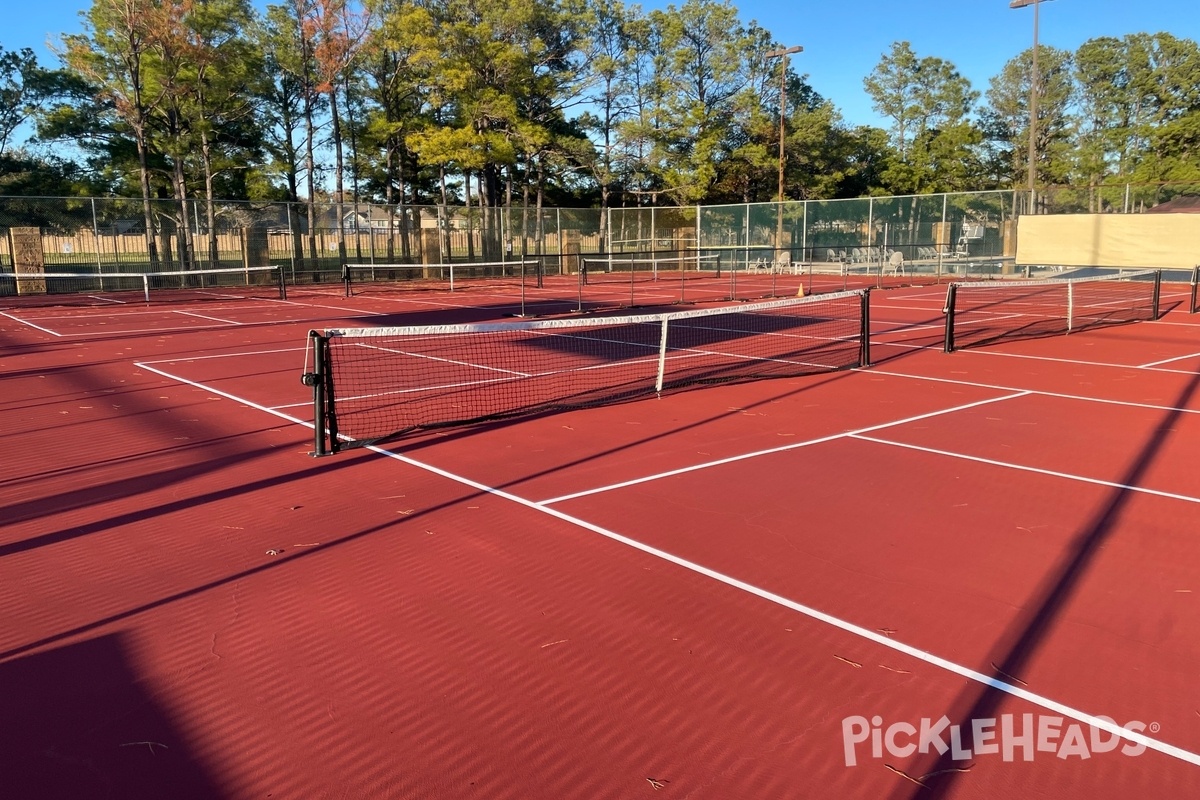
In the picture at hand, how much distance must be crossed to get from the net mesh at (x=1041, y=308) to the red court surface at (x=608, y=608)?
270 inches

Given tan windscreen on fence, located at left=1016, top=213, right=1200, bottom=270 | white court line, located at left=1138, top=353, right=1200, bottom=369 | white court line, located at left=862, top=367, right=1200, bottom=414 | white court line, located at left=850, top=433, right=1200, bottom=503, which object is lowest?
white court line, located at left=850, top=433, right=1200, bottom=503

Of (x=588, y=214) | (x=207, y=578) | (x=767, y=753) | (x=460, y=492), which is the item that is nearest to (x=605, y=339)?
(x=460, y=492)

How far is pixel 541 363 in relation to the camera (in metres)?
14.3

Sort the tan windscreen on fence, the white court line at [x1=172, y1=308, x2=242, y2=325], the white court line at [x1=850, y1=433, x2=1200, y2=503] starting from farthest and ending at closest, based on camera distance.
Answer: the tan windscreen on fence → the white court line at [x1=172, y1=308, x2=242, y2=325] → the white court line at [x1=850, y1=433, x2=1200, y2=503]

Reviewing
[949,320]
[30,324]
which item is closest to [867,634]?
[949,320]

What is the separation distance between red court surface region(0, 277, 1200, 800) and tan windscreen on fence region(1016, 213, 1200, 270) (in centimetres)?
2476

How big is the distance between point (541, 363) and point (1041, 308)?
14.8 meters

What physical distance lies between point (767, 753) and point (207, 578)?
3.62m

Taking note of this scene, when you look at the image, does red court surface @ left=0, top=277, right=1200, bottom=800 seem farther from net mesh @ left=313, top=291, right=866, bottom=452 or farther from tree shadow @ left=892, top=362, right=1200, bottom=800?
net mesh @ left=313, top=291, right=866, bottom=452

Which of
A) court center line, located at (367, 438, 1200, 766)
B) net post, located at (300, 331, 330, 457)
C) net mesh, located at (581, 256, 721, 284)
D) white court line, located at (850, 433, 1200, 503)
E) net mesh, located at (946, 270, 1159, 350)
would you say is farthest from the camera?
net mesh, located at (581, 256, 721, 284)

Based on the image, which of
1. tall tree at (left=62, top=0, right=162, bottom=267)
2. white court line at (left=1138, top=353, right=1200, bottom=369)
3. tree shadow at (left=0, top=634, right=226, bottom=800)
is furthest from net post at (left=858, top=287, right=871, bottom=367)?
tall tree at (left=62, top=0, right=162, bottom=267)

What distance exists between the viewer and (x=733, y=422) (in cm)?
959

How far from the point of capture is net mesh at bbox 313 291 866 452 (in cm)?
982

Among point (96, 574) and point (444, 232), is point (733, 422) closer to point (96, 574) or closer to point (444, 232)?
point (96, 574)
